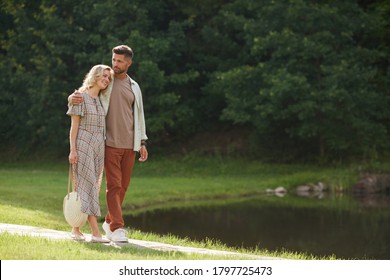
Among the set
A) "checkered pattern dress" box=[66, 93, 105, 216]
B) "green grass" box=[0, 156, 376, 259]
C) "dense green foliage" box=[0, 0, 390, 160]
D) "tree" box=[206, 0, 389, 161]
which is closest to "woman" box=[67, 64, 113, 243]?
"checkered pattern dress" box=[66, 93, 105, 216]

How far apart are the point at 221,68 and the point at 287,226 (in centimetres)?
1258

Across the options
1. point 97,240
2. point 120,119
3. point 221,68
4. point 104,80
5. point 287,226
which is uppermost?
point 104,80

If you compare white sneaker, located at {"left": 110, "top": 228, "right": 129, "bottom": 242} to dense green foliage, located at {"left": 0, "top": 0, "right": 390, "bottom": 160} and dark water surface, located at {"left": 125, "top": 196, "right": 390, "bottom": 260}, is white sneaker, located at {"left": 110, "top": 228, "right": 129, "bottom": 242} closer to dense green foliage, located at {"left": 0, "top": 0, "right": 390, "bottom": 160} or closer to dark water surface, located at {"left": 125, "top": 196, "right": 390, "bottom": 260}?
dark water surface, located at {"left": 125, "top": 196, "right": 390, "bottom": 260}

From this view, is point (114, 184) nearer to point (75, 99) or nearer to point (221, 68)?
point (75, 99)

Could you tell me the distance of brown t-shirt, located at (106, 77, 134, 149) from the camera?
9641 millimetres

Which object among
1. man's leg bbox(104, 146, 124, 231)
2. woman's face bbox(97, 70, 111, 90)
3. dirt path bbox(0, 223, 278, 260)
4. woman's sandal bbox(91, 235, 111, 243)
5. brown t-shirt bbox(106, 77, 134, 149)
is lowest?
dirt path bbox(0, 223, 278, 260)

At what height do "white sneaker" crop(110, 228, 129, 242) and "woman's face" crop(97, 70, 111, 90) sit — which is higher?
"woman's face" crop(97, 70, 111, 90)

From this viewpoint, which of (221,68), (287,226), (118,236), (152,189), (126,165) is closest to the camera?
(118,236)

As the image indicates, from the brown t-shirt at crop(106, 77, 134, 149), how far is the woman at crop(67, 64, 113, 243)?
10 cm

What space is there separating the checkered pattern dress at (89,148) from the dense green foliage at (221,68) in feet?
54.4

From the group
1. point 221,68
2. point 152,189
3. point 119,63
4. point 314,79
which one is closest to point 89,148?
point 119,63

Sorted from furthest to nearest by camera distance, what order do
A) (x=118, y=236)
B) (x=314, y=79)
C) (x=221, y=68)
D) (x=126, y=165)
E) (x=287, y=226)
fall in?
(x=221, y=68)
(x=314, y=79)
(x=287, y=226)
(x=126, y=165)
(x=118, y=236)

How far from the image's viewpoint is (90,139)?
31.3ft

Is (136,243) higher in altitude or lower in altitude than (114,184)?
lower
